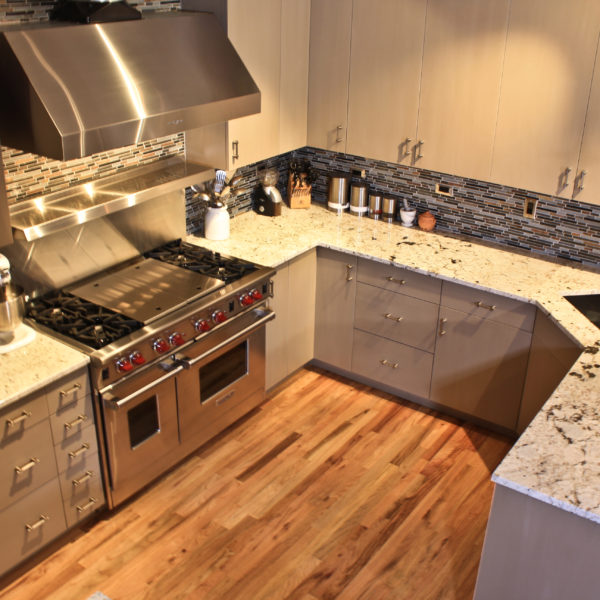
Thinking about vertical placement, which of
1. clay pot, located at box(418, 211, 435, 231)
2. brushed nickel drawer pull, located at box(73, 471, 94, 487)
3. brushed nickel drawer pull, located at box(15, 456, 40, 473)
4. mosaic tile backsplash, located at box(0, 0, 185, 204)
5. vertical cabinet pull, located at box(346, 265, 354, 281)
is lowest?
brushed nickel drawer pull, located at box(73, 471, 94, 487)

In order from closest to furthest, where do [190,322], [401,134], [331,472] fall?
[190,322], [331,472], [401,134]

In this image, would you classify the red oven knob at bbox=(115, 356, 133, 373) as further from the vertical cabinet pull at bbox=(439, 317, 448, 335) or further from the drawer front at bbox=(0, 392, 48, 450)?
the vertical cabinet pull at bbox=(439, 317, 448, 335)

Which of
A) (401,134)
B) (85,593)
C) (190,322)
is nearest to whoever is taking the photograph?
(85,593)

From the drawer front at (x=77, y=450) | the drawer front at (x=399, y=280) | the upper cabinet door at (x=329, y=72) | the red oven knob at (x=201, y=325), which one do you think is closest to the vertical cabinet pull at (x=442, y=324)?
the drawer front at (x=399, y=280)

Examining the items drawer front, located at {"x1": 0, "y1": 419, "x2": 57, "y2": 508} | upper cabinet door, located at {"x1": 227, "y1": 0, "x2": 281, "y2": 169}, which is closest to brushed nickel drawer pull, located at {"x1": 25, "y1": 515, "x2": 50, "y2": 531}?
drawer front, located at {"x1": 0, "y1": 419, "x2": 57, "y2": 508}

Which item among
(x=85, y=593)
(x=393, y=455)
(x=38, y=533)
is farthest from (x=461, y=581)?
(x=38, y=533)

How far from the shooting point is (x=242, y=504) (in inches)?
148

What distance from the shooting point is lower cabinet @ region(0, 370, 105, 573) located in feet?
10.1

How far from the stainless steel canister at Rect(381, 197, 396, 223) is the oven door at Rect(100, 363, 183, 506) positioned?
1.86 meters

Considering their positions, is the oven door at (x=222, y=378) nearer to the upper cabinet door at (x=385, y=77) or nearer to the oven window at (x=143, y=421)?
the oven window at (x=143, y=421)

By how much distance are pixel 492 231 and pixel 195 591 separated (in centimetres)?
265

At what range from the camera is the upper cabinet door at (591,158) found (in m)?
3.70

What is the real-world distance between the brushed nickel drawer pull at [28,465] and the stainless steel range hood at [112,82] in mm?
1257

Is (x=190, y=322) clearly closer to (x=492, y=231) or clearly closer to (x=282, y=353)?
(x=282, y=353)
